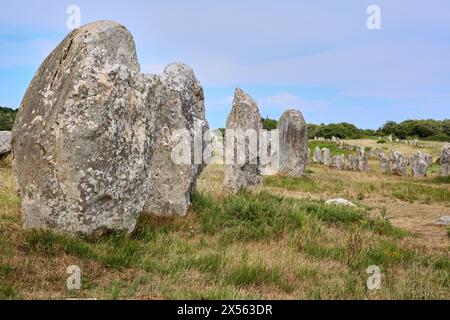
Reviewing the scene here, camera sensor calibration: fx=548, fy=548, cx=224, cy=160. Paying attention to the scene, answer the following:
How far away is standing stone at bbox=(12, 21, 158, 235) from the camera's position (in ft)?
27.9

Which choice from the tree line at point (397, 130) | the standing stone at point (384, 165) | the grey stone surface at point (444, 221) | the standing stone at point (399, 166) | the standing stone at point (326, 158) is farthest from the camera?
the tree line at point (397, 130)

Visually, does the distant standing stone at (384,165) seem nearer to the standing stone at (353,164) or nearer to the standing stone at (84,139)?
the standing stone at (353,164)

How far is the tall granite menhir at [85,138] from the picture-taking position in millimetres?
8492

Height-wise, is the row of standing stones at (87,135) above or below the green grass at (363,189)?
above

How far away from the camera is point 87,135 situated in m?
8.49

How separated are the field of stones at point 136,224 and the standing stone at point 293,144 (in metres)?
15.4

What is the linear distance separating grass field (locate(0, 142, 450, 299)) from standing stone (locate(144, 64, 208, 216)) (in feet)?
1.82

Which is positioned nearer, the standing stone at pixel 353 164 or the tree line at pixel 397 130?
the standing stone at pixel 353 164

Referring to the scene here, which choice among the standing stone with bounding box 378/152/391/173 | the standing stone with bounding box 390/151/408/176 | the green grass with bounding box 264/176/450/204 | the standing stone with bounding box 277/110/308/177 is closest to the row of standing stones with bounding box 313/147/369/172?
the standing stone with bounding box 378/152/391/173

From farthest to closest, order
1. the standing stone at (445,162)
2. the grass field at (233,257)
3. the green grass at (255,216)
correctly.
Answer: the standing stone at (445,162)
the green grass at (255,216)
the grass field at (233,257)

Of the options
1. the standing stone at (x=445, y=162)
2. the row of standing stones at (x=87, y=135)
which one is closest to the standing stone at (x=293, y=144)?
the standing stone at (x=445, y=162)
